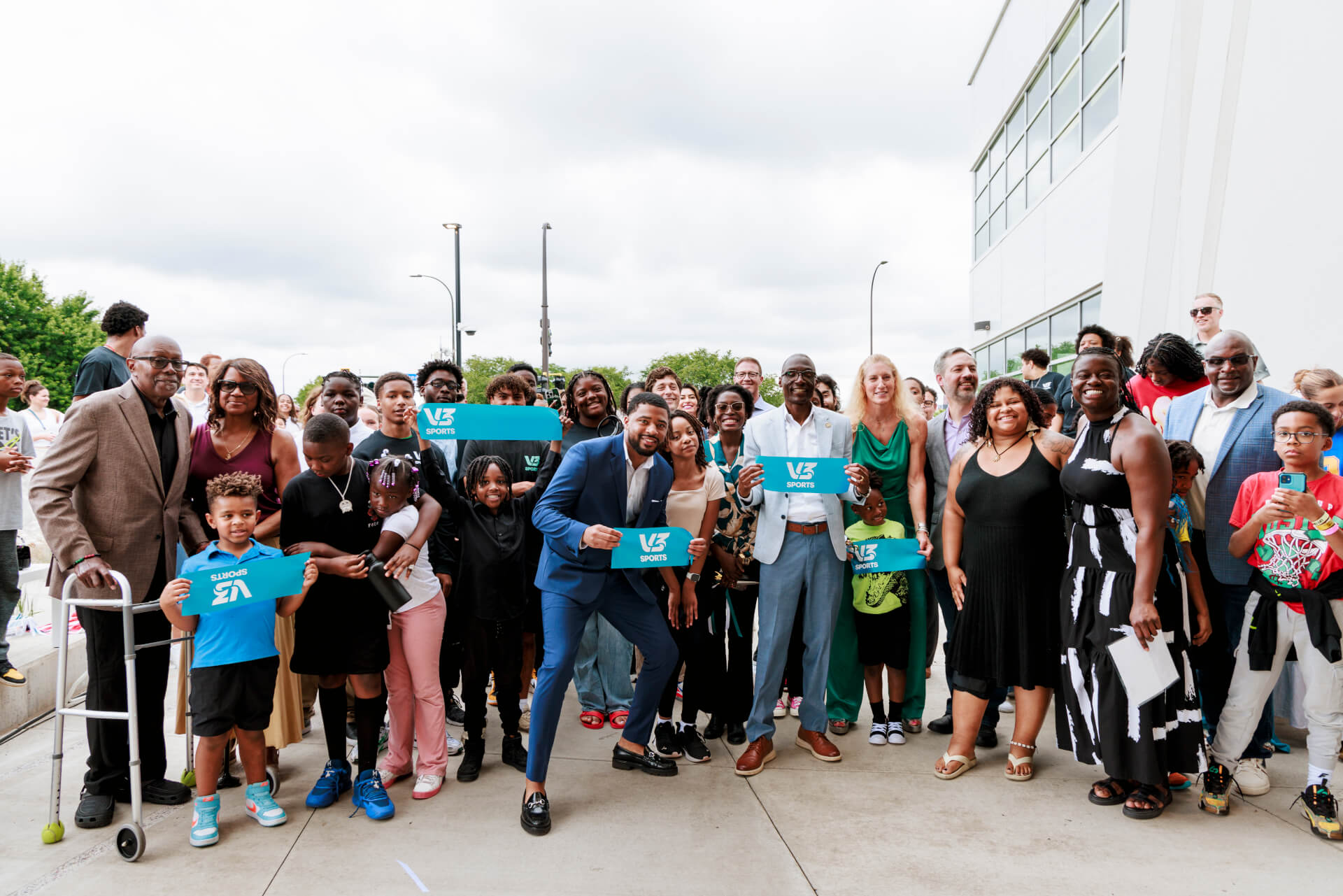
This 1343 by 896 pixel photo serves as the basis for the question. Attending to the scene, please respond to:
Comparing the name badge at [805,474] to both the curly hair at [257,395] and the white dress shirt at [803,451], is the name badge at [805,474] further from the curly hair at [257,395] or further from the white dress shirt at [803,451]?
the curly hair at [257,395]

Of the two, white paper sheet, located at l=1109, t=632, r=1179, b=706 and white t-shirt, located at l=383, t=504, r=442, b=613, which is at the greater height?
white t-shirt, located at l=383, t=504, r=442, b=613

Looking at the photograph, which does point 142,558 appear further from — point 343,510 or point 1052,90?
point 1052,90

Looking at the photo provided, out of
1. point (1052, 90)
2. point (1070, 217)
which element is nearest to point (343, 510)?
point (1070, 217)

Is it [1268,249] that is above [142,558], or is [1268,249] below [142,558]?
above

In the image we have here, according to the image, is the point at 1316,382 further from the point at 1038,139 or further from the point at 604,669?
the point at 1038,139

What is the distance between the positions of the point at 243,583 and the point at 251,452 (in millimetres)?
946

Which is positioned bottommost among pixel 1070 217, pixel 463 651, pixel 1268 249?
pixel 463 651

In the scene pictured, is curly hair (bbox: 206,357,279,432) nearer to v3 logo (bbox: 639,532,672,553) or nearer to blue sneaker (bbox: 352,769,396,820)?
blue sneaker (bbox: 352,769,396,820)

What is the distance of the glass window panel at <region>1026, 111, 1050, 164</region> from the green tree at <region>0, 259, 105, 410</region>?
41.9m

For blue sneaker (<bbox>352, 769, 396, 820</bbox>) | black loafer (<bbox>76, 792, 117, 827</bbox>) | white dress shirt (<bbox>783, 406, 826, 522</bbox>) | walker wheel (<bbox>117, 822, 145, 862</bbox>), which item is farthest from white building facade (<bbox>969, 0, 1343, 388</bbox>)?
black loafer (<bbox>76, 792, 117, 827</bbox>)

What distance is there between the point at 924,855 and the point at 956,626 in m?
1.41

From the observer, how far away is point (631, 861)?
3512 millimetres

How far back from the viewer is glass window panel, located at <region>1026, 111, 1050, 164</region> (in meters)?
15.6

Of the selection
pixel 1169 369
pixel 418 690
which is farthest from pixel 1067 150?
pixel 418 690
